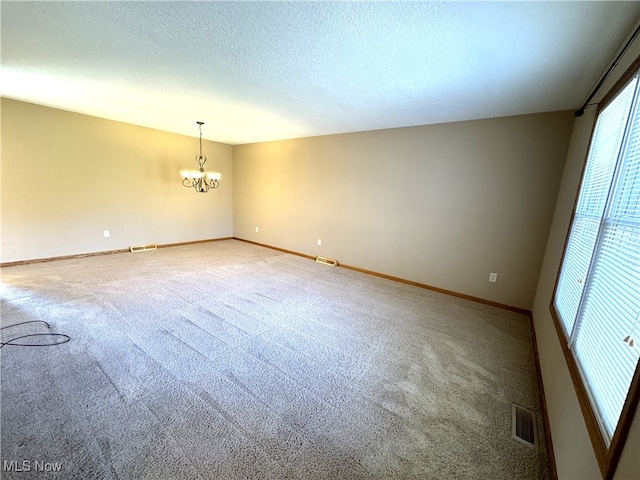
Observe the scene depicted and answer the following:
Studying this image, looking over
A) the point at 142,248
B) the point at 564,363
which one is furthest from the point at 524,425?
the point at 142,248

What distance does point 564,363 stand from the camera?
1475mm

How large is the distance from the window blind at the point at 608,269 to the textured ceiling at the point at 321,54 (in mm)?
535

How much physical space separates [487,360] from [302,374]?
162 centimetres

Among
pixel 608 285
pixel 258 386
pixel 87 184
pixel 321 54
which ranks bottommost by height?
pixel 258 386

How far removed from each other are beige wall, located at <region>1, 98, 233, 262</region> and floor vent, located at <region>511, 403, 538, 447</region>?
604cm

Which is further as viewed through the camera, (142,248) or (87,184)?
(142,248)

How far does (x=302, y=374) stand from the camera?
1891 millimetres

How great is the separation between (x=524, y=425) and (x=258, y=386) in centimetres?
173

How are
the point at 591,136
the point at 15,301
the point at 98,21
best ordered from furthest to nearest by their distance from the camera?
the point at 15,301 < the point at 591,136 < the point at 98,21

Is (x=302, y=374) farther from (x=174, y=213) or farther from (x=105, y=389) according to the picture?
(x=174, y=213)

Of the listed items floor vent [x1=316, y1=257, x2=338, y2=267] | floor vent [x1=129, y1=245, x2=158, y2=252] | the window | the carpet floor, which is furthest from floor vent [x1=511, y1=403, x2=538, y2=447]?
floor vent [x1=129, y1=245, x2=158, y2=252]

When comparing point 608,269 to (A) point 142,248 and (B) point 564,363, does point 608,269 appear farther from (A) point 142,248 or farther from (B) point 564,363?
(A) point 142,248

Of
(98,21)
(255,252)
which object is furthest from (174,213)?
(98,21)

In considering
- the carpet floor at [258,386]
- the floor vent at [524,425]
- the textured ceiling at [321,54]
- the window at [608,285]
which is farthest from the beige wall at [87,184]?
the floor vent at [524,425]
